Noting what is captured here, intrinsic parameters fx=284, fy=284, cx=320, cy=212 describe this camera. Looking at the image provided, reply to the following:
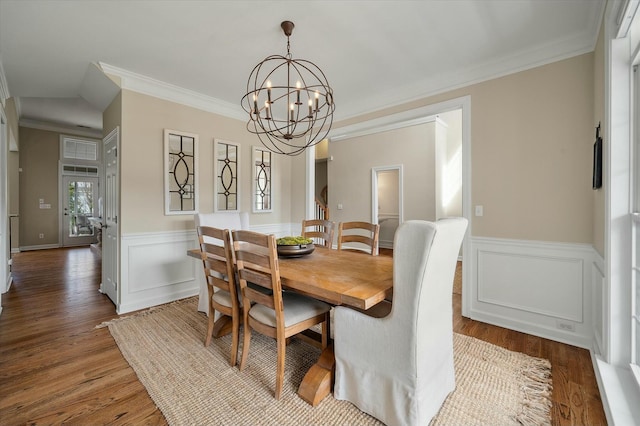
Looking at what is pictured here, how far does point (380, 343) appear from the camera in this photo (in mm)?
1461

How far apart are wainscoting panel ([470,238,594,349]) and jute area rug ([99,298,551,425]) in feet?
1.74

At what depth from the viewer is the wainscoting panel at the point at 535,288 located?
2.33 m

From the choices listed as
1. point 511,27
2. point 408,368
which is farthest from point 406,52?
point 408,368

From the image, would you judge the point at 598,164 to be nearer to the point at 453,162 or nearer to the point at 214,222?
the point at 214,222

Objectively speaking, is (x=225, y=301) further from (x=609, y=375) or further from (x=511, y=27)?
(x=511, y=27)

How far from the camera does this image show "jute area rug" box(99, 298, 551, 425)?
1.53 m

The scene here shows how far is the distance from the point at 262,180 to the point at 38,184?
6.08m

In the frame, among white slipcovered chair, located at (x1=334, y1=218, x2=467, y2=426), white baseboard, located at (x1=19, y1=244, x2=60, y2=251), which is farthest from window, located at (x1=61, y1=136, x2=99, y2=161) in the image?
white slipcovered chair, located at (x1=334, y1=218, x2=467, y2=426)

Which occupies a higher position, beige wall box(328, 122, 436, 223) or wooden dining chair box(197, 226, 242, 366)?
beige wall box(328, 122, 436, 223)

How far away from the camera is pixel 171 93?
11.2 feet

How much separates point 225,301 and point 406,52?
2652 millimetres

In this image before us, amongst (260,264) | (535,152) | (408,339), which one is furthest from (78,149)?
(535,152)

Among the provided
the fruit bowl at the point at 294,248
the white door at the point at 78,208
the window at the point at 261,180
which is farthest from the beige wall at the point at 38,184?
the fruit bowl at the point at 294,248

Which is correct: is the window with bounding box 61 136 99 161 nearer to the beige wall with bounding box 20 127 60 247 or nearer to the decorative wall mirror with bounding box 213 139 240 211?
the beige wall with bounding box 20 127 60 247
